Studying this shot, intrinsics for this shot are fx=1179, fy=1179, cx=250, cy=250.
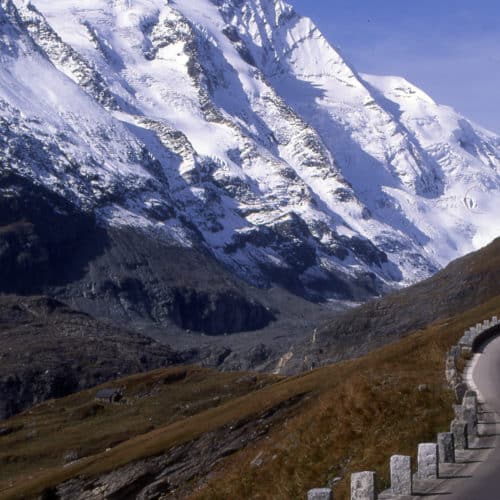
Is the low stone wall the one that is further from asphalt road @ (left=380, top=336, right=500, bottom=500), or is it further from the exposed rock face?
the exposed rock face

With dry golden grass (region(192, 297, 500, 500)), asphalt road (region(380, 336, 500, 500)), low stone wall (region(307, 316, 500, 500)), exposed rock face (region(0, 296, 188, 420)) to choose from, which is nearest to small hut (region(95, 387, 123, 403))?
exposed rock face (region(0, 296, 188, 420))

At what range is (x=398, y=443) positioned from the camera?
1109 inches

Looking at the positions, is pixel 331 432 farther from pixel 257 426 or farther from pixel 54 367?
pixel 54 367

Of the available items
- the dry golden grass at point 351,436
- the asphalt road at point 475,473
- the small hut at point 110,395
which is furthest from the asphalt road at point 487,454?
the small hut at point 110,395

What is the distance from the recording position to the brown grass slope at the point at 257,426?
30.5 metres

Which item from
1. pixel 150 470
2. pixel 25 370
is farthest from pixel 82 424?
pixel 25 370

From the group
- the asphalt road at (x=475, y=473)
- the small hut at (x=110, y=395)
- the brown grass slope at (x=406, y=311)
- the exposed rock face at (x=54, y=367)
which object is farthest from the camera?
the exposed rock face at (x=54, y=367)

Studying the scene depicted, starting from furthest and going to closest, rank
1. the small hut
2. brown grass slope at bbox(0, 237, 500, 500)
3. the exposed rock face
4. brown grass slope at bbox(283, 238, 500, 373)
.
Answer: the exposed rock face, brown grass slope at bbox(283, 238, 500, 373), the small hut, brown grass slope at bbox(0, 237, 500, 500)

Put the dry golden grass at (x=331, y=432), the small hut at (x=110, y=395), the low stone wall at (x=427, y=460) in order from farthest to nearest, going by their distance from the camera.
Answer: the small hut at (x=110, y=395) → the dry golden grass at (x=331, y=432) → the low stone wall at (x=427, y=460)

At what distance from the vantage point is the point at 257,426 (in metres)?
60.8

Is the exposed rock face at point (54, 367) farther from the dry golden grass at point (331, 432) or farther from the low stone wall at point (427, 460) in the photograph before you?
the low stone wall at point (427, 460)

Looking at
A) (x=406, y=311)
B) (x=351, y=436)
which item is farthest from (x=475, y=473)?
(x=406, y=311)

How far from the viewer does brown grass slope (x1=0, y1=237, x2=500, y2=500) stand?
3047 centimetres

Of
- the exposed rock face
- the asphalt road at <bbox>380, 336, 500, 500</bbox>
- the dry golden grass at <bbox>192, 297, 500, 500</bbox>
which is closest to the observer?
the asphalt road at <bbox>380, 336, 500, 500</bbox>
